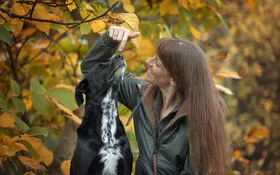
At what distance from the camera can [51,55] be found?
4625 mm

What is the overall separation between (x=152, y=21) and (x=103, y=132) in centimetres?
204

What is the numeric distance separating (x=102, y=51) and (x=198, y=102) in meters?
0.52

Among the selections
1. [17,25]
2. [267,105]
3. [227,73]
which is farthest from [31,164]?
[267,105]

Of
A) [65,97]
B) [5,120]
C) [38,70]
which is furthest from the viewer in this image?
[38,70]

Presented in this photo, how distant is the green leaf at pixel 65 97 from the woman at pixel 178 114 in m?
0.59

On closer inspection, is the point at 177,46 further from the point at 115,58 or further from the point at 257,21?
the point at 257,21

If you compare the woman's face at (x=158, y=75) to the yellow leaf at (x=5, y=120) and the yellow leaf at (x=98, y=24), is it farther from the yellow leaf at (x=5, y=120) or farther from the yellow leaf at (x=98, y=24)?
the yellow leaf at (x=5, y=120)

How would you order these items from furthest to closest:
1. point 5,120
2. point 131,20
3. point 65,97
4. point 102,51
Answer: point 65,97
point 5,120
point 131,20
point 102,51

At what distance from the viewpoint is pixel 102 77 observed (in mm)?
2539

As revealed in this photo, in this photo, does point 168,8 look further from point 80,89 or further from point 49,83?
point 80,89

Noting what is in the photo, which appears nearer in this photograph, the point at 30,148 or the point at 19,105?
the point at 30,148

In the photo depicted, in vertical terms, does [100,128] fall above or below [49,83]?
above

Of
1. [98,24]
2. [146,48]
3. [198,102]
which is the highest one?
[98,24]

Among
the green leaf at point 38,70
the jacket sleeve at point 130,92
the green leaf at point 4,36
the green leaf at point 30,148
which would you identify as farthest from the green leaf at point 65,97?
Result: the green leaf at point 38,70
